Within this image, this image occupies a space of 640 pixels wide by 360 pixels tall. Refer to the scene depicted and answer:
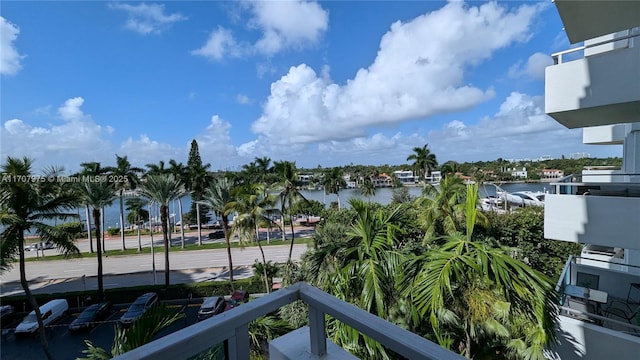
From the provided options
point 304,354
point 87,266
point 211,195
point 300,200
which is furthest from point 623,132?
point 87,266

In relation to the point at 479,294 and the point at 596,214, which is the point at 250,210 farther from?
the point at 596,214

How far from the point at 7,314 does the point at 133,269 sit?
7.31 m

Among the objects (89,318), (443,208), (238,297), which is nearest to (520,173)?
(443,208)

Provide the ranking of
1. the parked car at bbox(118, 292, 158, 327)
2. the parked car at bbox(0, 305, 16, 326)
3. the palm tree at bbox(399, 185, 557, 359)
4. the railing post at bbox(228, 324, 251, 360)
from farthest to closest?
the parked car at bbox(0, 305, 16, 326) < the parked car at bbox(118, 292, 158, 327) < the palm tree at bbox(399, 185, 557, 359) < the railing post at bbox(228, 324, 251, 360)

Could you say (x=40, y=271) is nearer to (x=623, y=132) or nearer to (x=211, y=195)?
(x=211, y=195)

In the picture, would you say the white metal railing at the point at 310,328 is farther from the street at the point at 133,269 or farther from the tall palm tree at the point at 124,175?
the tall palm tree at the point at 124,175

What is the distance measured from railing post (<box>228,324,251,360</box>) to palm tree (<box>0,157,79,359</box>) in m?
10.6

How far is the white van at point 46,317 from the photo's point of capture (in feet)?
36.7

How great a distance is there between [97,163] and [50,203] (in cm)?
1039

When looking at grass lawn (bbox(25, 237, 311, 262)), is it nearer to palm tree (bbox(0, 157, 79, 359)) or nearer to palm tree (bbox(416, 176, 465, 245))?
palm tree (bbox(416, 176, 465, 245))

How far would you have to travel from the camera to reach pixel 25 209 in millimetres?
8531

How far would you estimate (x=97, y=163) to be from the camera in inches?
701

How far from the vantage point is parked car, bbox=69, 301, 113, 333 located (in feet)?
37.4

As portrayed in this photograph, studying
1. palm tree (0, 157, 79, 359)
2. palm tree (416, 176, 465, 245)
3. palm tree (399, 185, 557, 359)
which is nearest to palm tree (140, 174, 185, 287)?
palm tree (0, 157, 79, 359)
